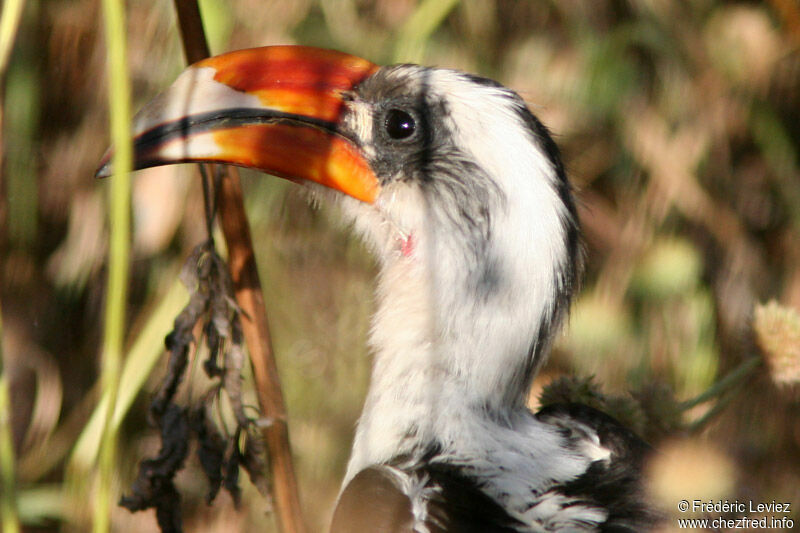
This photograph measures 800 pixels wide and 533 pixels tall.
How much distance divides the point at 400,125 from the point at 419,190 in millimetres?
122

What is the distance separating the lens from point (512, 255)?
137cm

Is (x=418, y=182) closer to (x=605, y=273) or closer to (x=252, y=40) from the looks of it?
(x=252, y=40)

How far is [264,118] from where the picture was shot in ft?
4.45

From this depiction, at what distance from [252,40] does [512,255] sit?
1.28 metres

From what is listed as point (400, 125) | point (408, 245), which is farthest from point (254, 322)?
point (400, 125)

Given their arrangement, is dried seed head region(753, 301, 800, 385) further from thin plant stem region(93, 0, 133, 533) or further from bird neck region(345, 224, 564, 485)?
thin plant stem region(93, 0, 133, 533)

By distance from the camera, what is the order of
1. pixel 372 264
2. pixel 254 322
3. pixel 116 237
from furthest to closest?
1. pixel 372 264
2. pixel 254 322
3. pixel 116 237

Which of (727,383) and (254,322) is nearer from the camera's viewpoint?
(254,322)

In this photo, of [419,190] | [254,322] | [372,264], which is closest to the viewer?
[254,322]

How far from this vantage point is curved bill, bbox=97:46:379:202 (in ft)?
4.18

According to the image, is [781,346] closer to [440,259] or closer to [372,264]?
[440,259]

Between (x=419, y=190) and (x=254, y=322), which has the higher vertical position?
(x=419, y=190)

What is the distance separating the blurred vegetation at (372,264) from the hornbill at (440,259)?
86 cm

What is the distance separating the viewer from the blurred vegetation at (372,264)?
2340mm
